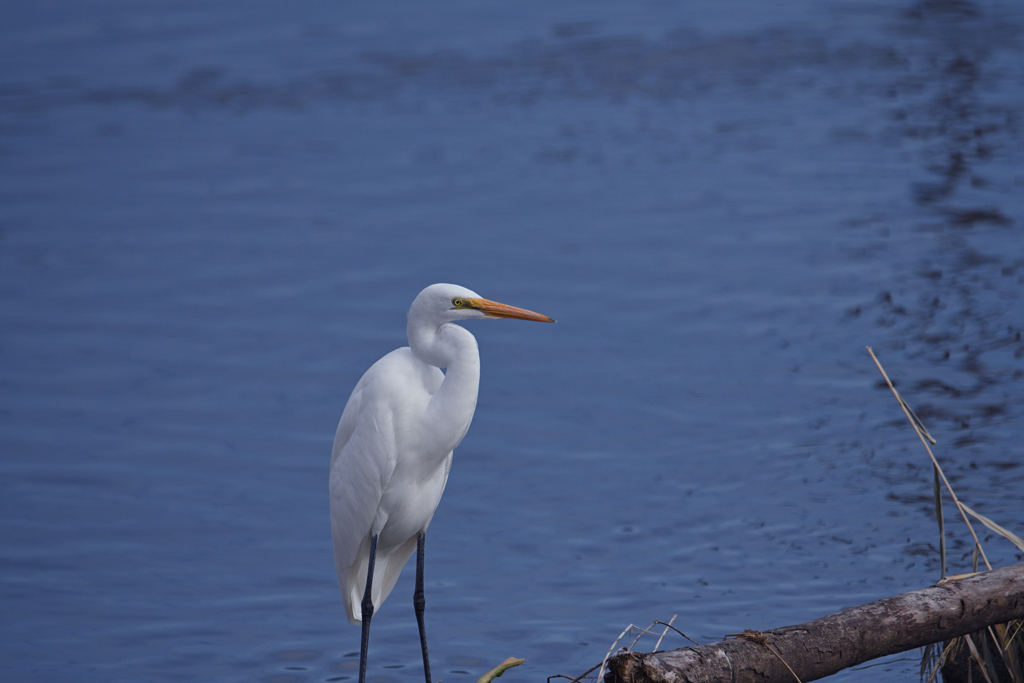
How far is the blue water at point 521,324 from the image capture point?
523 cm

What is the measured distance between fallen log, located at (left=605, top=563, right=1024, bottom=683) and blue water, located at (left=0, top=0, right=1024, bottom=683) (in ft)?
4.48

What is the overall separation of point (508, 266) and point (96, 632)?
16.3 ft

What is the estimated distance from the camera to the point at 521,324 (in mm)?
8734

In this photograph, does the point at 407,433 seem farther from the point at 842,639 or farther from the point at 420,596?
the point at 842,639

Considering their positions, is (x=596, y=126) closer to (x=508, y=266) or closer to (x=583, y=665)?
(x=508, y=266)

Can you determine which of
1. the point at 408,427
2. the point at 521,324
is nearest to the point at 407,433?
the point at 408,427

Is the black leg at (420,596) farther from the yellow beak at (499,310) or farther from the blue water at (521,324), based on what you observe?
the yellow beak at (499,310)

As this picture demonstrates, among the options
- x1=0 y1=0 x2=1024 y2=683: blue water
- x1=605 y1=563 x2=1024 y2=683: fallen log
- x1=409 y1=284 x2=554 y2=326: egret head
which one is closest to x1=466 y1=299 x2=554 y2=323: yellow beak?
x1=409 y1=284 x2=554 y2=326: egret head

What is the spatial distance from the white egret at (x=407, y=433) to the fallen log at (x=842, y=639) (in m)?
1.25

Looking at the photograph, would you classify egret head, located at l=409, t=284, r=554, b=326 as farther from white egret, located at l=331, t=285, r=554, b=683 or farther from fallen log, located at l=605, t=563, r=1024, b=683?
fallen log, located at l=605, t=563, r=1024, b=683

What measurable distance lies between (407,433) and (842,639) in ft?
5.47

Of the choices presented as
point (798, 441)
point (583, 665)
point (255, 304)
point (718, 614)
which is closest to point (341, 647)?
point (583, 665)

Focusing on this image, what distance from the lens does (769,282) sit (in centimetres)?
881

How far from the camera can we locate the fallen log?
2.76 meters
